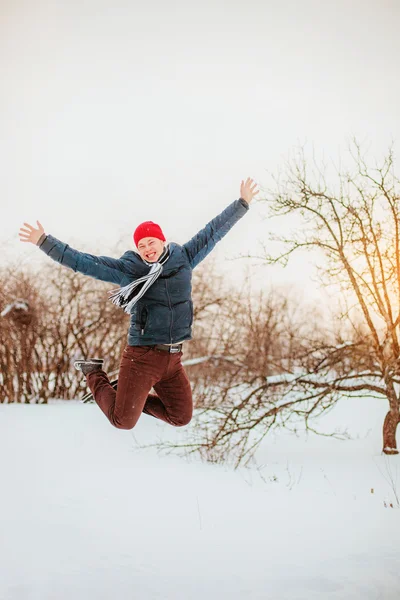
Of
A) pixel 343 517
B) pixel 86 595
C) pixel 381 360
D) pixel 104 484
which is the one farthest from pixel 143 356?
pixel 381 360

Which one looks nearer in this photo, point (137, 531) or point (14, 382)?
point (137, 531)

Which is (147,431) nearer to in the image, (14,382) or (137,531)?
(14,382)

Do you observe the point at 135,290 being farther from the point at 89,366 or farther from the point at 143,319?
the point at 89,366

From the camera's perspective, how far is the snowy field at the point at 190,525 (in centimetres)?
340

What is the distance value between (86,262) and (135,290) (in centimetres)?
36

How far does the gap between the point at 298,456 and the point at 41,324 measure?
6774mm

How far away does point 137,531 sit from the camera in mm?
4543

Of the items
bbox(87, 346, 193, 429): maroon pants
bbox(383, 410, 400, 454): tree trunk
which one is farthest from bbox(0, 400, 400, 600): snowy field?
bbox(87, 346, 193, 429): maroon pants

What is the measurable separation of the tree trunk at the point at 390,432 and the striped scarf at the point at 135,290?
593 centimetres

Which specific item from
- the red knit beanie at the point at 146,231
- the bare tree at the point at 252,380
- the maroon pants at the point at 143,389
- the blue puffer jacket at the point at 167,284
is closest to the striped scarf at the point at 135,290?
the blue puffer jacket at the point at 167,284

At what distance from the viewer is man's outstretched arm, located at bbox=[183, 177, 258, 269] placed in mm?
3572

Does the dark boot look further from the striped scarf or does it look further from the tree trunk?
the tree trunk

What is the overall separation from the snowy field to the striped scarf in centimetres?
188

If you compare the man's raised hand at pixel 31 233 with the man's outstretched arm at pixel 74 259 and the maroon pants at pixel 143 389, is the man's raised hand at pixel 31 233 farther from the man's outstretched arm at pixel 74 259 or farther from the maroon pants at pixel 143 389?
the maroon pants at pixel 143 389
